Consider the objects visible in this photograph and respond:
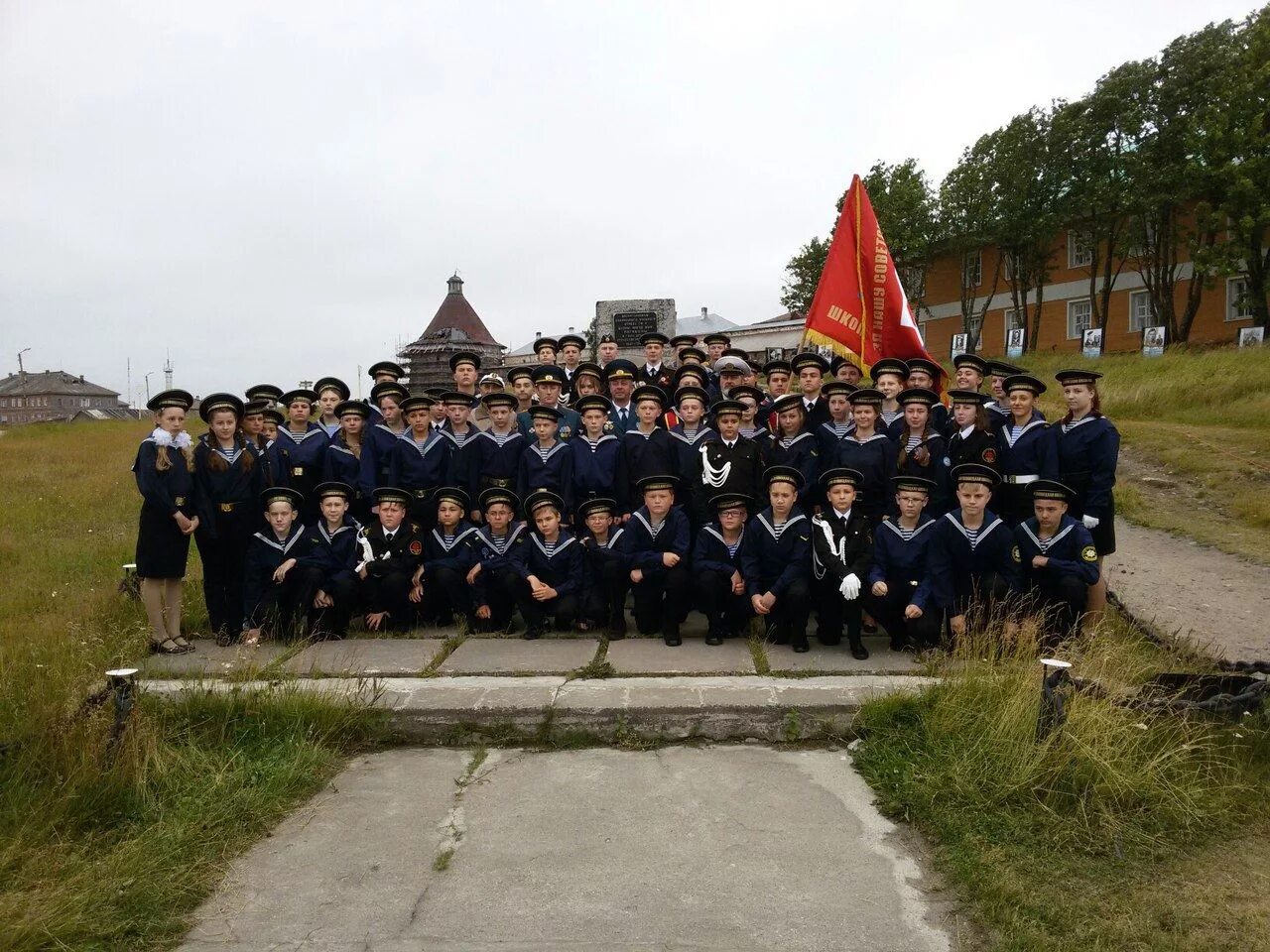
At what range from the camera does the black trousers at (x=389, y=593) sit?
6.75 metres

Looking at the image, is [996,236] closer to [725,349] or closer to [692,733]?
[725,349]

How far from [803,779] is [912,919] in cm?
120

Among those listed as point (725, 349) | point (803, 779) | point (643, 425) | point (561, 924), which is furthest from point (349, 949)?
point (725, 349)

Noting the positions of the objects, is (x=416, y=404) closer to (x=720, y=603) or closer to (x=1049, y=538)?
(x=720, y=603)

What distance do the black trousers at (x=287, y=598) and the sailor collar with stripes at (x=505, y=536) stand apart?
1234mm

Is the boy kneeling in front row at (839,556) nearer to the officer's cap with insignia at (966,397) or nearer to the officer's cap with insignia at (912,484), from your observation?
the officer's cap with insignia at (912,484)

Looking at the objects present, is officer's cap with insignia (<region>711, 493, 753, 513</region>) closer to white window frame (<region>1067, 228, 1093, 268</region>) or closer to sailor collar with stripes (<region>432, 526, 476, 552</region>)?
sailor collar with stripes (<region>432, 526, 476, 552</region>)

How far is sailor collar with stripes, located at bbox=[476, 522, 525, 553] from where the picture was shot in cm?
687

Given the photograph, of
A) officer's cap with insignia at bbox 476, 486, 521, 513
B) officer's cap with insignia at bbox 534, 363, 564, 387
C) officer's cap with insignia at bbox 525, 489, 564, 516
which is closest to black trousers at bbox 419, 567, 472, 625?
officer's cap with insignia at bbox 476, 486, 521, 513

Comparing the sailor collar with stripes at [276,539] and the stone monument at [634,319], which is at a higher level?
the stone monument at [634,319]

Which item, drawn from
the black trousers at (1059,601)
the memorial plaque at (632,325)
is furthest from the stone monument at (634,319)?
the black trousers at (1059,601)

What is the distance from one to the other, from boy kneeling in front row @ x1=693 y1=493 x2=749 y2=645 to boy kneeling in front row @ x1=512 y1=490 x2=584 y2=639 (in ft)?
3.09

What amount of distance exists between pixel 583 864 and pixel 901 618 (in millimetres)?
3361

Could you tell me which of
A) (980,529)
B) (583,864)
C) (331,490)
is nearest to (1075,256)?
(980,529)
